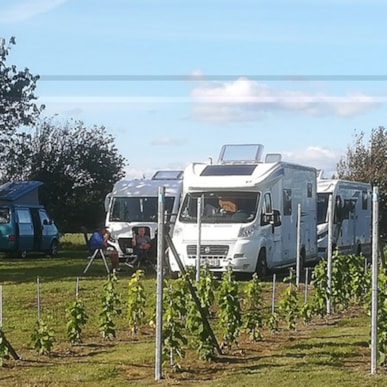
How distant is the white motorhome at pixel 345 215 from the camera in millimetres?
25080

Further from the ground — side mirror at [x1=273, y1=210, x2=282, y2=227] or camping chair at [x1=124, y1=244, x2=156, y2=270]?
side mirror at [x1=273, y1=210, x2=282, y2=227]

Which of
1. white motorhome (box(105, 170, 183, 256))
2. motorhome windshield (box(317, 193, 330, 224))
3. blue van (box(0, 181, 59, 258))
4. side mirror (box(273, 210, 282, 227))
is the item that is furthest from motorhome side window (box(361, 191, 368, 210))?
blue van (box(0, 181, 59, 258))

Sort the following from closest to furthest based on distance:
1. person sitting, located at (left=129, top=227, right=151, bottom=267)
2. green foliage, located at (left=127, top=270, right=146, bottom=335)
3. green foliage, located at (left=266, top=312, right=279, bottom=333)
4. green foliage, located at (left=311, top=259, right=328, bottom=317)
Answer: green foliage, located at (left=127, top=270, right=146, bottom=335) → green foliage, located at (left=266, top=312, right=279, bottom=333) → green foliage, located at (left=311, top=259, right=328, bottom=317) → person sitting, located at (left=129, top=227, right=151, bottom=267)

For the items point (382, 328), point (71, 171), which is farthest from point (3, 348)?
point (71, 171)

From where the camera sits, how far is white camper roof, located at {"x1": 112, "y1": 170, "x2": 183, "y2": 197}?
25750mm

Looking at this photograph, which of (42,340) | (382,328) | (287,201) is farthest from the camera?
(287,201)

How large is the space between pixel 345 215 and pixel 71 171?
21.1 metres

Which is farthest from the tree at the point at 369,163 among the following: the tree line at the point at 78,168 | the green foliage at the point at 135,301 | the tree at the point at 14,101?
the green foliage at the point at 135,301

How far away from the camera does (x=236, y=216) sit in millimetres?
18781

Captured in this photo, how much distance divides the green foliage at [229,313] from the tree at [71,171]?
31.1 m

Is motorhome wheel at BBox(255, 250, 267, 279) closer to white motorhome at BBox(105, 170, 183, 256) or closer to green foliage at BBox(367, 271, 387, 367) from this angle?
white motorhome at BBox(105, 170, 183, 256)

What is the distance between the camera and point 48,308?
14305 millimetres

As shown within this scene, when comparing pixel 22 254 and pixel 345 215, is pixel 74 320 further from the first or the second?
pixel 22 254

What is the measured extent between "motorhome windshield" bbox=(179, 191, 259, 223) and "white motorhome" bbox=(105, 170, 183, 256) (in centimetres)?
586
